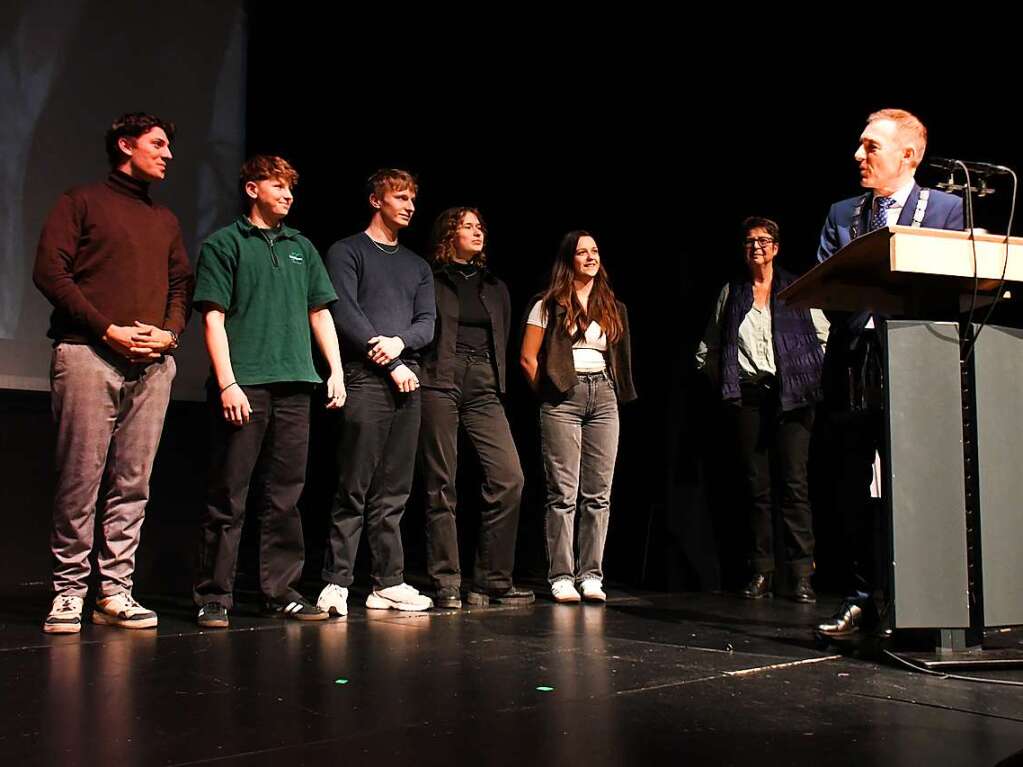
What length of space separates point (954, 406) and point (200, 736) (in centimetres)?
185

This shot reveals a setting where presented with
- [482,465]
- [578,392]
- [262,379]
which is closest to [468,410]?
[482,465]

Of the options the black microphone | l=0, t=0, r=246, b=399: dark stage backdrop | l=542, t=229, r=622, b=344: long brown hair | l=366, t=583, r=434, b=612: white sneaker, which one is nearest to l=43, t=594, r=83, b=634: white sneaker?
l=366, t=583, r=434, b=612: white sneaker

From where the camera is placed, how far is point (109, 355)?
126 inches

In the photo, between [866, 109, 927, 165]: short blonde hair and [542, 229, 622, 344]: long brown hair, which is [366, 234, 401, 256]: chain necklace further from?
[866, 109, 927, 165]: short blonde hair

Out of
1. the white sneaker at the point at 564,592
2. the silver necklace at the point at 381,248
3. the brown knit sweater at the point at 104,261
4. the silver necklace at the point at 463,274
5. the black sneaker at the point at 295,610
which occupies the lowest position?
the black sneaker at the point at 295,610

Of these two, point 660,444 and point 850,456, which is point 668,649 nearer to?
point 850,456

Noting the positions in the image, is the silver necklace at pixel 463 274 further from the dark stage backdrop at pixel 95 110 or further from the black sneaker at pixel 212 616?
the black sneaker at pixel 212 616

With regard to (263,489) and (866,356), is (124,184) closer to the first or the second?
(263,489)

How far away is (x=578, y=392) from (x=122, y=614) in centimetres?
183

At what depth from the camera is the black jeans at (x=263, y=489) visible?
3.36 m

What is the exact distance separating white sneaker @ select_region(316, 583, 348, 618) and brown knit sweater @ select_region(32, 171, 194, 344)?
0.99 m

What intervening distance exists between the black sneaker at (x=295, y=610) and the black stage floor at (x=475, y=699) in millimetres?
115

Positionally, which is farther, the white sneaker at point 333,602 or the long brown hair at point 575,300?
the long brown hair at point 575,300

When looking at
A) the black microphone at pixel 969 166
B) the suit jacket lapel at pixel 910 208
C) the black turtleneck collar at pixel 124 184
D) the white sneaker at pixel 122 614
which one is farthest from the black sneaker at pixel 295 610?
the black microphone at pixel 969 166
